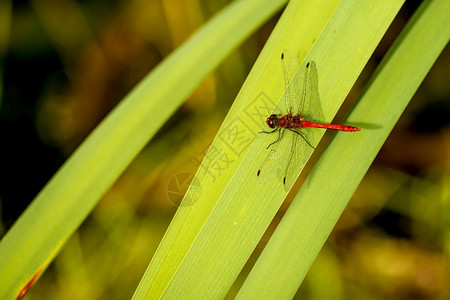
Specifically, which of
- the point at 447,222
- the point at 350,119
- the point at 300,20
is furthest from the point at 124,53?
the point at 447,222

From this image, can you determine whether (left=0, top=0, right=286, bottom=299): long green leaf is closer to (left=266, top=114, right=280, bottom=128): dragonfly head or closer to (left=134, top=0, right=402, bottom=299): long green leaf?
(left=134, top=0, right=402, bottom=299): long green leaf

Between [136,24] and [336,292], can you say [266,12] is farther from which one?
[336,292]

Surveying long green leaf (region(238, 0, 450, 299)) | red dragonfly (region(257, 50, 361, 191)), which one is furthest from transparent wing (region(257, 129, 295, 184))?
long green leaf (region(238, 0, 450, 299))

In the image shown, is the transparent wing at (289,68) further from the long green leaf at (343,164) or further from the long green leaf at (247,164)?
the long green leaf at (343,164)

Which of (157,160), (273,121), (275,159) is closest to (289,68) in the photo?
(273,121)

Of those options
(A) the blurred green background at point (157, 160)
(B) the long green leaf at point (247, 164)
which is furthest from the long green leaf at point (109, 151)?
(A) the blurred green background at point (157, 160)
